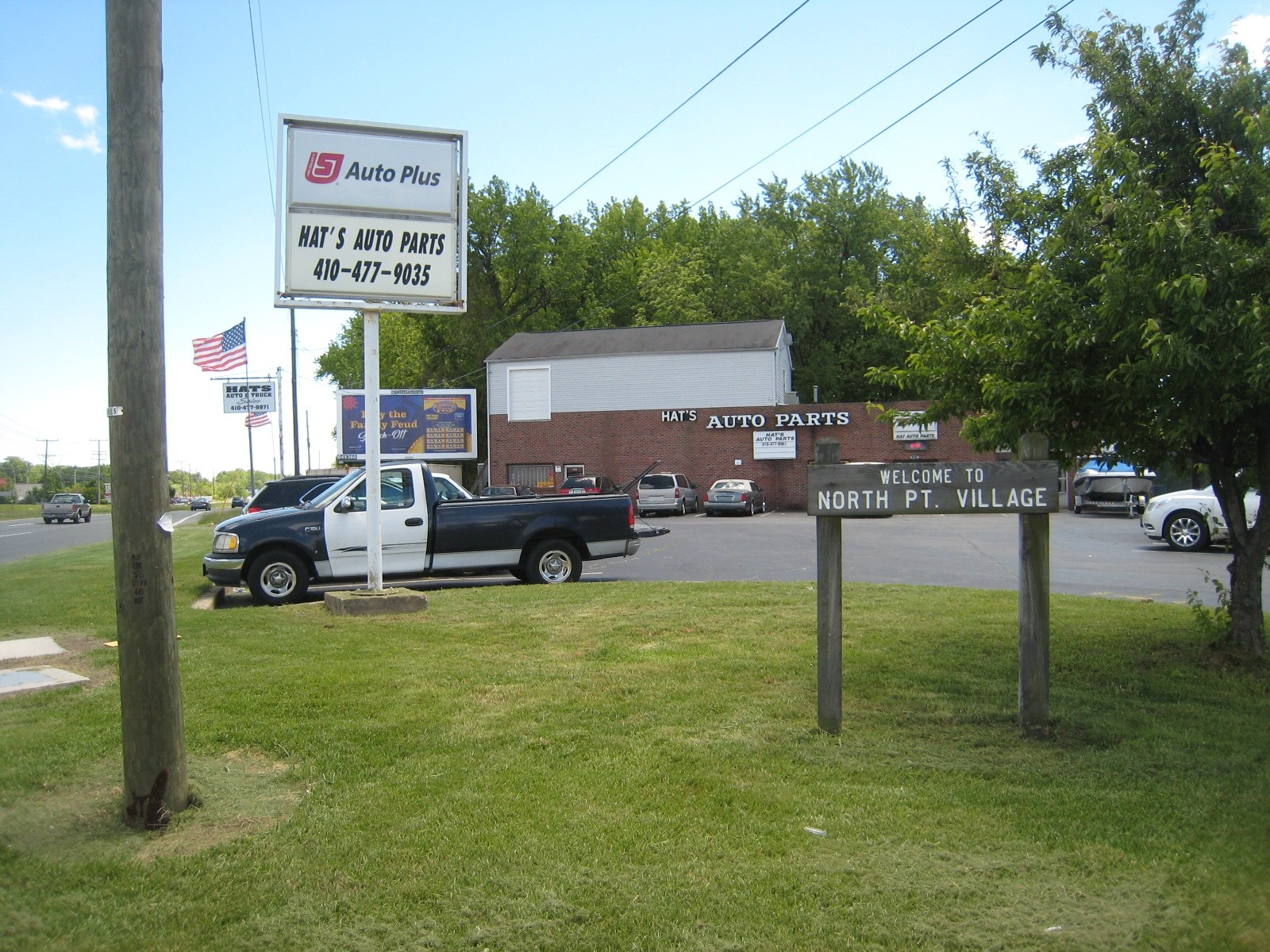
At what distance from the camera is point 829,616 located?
240 inches

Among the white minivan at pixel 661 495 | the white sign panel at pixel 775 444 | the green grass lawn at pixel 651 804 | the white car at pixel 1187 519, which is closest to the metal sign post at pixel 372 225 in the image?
the green grass lawn at pixel 651 804

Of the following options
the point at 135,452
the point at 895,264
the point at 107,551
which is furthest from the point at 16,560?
the point at 895,264

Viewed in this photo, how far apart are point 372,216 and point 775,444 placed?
33.4m

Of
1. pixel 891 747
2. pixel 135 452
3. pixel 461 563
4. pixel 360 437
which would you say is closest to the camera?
pixel 135 452

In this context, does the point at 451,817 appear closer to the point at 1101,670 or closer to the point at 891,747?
the point at 891,747

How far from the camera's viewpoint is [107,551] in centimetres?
2395

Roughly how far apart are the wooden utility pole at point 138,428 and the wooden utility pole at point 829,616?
3407 mm

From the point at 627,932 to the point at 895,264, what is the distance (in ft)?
191

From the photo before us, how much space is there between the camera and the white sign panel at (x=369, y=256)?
1085cm

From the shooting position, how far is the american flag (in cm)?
3531

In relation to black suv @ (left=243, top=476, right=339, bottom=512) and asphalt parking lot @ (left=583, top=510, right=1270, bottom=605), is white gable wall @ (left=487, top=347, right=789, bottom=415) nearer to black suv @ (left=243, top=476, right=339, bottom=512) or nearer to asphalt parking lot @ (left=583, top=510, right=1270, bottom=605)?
asphalt parking lot @ (left=583, top=510, right=1270, bottom=605)

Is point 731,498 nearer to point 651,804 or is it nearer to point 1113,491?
point 1113,491

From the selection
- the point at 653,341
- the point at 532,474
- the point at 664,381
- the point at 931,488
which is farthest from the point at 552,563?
the point at 653,341

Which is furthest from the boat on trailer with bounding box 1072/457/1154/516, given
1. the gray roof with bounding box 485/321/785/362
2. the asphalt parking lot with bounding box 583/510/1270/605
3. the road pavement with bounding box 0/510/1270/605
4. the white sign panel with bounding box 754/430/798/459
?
the gray roof with bounding box 485/321/785/362
